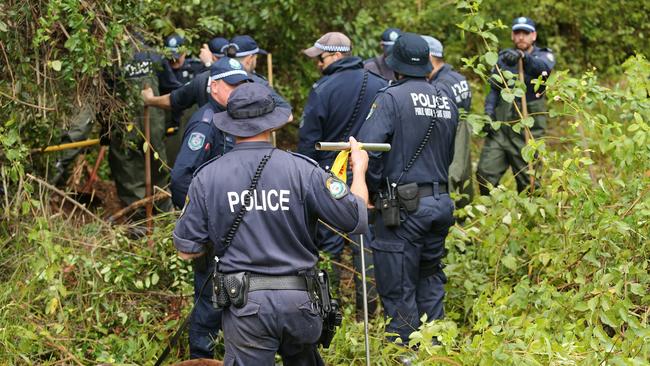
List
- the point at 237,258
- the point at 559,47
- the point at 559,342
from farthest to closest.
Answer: the point at 559,47 → the point at 559,342 → the point at 237,258

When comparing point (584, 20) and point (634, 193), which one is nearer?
point (634, 193)

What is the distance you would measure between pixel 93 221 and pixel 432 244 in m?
2.55

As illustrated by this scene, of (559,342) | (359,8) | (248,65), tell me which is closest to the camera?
(559,342)

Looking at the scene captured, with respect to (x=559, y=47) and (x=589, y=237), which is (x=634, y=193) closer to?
(x=589, y=237)

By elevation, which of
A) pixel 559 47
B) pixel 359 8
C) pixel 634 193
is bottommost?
pixel 559 47

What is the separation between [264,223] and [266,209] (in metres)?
0.07

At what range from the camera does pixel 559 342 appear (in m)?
5.51

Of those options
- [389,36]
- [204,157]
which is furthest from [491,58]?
[389,36]

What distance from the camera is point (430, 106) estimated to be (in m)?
6.11

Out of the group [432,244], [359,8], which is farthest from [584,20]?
[432,244]

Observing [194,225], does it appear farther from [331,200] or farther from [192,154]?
[192,154]

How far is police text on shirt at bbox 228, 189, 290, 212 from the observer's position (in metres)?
4.53

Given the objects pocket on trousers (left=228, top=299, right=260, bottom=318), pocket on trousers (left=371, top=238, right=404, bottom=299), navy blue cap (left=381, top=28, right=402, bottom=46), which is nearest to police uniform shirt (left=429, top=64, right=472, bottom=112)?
navy blue cap (left=381, top=28, right=402, bottom=46)

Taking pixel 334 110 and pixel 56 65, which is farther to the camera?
pixel 334 110
